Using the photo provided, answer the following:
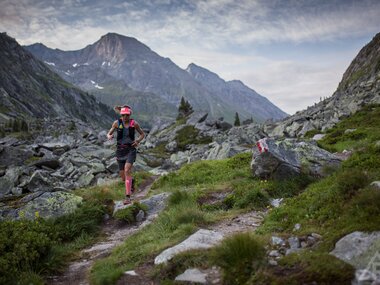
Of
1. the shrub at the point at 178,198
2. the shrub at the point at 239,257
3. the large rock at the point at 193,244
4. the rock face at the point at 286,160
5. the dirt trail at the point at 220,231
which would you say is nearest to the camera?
the shrub at the point at 239,257

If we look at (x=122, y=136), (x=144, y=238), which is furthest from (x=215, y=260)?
(x=122, y=136)

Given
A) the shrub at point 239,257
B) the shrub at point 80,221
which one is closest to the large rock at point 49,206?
the shrub at point 80,221

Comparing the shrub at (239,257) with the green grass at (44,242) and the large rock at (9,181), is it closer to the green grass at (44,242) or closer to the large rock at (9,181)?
the green grass at (44,242)

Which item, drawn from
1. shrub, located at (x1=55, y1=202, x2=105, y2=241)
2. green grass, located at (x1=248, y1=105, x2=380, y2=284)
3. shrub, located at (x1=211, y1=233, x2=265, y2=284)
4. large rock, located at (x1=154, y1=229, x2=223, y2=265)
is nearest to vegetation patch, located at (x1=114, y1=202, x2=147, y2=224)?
shrub, located at (x1=55, y1=202, x2=105, y2=241)

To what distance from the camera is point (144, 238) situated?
9.98m

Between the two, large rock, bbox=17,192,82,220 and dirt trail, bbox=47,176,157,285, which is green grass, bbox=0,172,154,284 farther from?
large rock, bbox=17,192,82,220

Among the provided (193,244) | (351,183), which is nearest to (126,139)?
(193,244)

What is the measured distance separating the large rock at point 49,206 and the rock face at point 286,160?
7.49 metres

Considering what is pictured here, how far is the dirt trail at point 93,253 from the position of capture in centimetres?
882

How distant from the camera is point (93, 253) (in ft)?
35.2

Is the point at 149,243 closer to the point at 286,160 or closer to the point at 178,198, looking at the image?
the point at 178,198

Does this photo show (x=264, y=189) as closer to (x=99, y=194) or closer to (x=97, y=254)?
(x=97, y=254)

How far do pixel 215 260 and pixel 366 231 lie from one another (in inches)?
108

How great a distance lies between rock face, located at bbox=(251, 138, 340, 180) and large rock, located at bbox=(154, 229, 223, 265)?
5.92 meters
